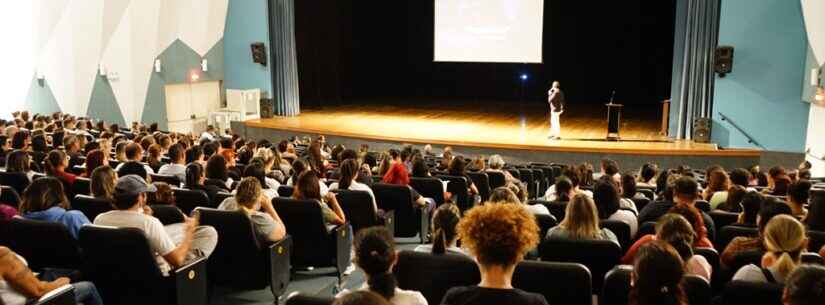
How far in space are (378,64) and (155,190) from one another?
Answer: 1969 cm

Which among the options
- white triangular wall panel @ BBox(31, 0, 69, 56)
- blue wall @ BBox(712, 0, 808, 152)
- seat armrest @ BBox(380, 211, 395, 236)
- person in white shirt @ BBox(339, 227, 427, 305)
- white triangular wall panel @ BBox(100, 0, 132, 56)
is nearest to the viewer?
person in white shirt @ BBox(339, 227, 427, 305)

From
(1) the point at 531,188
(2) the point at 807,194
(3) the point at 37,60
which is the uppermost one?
(3) the point at 37,60

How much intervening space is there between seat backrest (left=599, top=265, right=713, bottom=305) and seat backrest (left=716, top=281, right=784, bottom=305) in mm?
98

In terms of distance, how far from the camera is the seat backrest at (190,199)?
5.45 m

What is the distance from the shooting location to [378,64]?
24.3m

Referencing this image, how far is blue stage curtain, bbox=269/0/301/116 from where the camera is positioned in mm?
17562

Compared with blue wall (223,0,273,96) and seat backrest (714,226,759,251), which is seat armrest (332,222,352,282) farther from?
blue wall (223,0,273,96)

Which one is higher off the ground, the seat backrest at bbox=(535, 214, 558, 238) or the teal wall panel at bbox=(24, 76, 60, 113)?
the teal wall panel at bbox=(24, 76, 60, 113)

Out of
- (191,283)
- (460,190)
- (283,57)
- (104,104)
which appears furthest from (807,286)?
(104,104)

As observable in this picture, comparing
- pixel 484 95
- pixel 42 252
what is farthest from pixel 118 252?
pixel 484 95

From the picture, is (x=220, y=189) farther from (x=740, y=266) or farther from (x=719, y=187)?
(x=719, y=187)

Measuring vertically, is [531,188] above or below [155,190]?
below

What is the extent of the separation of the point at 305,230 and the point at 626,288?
2641 mm

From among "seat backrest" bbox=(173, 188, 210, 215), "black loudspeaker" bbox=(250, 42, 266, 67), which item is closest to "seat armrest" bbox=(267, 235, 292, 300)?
"seat backrest" bbox=(173, 188, 210, 215)
